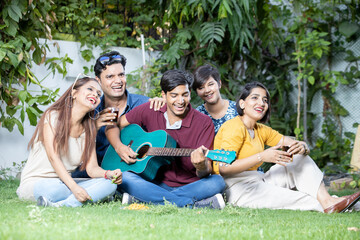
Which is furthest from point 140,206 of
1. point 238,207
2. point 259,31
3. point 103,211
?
point 259,31

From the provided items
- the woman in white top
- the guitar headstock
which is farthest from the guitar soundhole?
the guitar headstock

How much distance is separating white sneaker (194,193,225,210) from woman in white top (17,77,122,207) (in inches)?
24.6

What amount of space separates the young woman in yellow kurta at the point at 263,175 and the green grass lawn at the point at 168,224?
0.70ft

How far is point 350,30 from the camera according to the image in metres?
6.30

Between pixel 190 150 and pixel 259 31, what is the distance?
3600 mm

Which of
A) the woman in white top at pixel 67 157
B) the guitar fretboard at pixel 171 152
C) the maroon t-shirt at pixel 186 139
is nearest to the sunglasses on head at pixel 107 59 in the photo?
the woman in white top at pixel 67 157

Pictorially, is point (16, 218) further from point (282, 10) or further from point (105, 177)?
point (282, 10)

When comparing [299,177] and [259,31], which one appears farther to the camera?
[259,31]

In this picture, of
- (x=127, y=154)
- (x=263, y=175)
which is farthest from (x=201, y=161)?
(x=263, y=175)

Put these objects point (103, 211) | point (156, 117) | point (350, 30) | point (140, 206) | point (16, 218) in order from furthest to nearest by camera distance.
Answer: point (350, 30)
point (156, 117)
point (140, 206)
point (103, 211)
point (16, 218)

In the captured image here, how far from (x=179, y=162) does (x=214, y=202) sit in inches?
17.2

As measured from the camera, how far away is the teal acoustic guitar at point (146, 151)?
3.42 meters

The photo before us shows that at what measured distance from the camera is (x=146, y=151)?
12.0 feet

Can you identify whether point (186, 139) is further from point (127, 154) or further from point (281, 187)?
point (281, 187)
